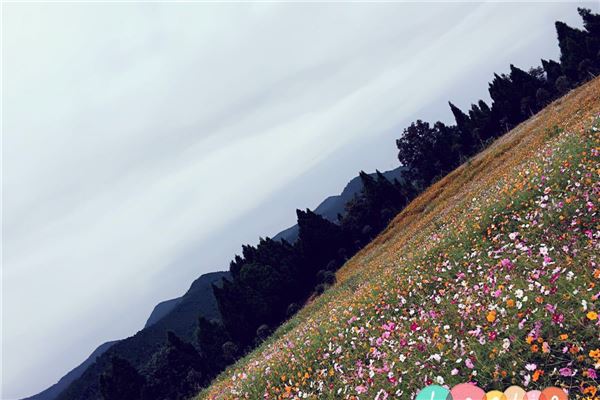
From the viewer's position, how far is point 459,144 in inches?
2921

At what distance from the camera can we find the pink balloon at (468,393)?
2.51m

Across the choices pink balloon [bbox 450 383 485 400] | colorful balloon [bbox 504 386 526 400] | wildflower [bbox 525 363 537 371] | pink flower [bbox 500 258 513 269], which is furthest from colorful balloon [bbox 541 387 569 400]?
pink flower [bbox 500 258 513 269]

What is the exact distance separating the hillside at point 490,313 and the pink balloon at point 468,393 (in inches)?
91.1

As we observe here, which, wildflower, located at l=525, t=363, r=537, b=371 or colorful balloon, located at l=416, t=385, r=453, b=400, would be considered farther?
wildflower, located at l=525, t=363, r=537, b=371

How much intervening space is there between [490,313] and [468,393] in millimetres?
3681

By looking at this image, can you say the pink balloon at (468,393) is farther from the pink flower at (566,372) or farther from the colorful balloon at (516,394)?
the pink flower at (566,372)

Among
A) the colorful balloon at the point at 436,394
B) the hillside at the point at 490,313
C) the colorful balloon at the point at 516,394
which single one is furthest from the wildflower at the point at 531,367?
the colorful balloon at the point at 436,394

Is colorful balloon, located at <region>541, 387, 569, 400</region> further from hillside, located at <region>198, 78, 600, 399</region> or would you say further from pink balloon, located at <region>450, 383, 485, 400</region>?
hillside, located at <region>198, 78, 600, 399</region>

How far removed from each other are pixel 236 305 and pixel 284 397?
156 feet

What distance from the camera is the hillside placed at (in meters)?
5.20

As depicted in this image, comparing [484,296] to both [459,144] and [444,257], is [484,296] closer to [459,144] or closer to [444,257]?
[444,257]

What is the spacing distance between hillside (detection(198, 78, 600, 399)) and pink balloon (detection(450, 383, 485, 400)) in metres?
2.31

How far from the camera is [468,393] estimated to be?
256 centimetres

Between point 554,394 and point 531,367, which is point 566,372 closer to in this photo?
point 531,367
